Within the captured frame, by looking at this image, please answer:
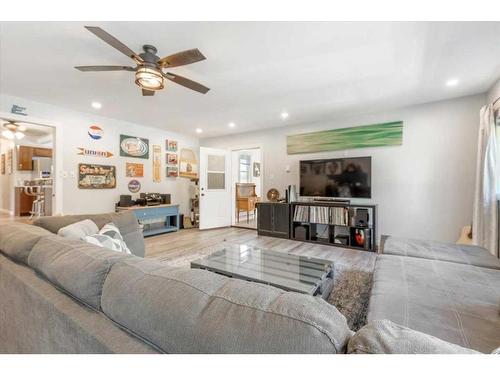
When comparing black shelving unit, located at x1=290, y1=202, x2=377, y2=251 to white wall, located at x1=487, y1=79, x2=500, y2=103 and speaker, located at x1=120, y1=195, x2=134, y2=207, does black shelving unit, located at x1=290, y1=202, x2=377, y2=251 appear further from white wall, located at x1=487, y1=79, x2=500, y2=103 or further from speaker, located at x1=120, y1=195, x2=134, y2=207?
speaker, located at x1=120, y1=195, x2=134, y2=207

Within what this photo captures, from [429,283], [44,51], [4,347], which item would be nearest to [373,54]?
[429,283]

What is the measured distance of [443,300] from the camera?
1120 millimetres

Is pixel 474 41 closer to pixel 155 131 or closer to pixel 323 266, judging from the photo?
pixel 323 266

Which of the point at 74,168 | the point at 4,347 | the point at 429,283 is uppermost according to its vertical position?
the point at 74,168

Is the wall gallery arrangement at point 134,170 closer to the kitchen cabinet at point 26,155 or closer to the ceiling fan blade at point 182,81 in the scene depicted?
the ceiling fan blade at point 182,81

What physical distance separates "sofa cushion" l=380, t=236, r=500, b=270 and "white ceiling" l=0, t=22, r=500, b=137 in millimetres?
1776

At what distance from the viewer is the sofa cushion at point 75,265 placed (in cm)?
73

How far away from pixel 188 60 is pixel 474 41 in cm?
241

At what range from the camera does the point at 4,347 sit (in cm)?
111

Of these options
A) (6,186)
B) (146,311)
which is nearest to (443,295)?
(146,311)

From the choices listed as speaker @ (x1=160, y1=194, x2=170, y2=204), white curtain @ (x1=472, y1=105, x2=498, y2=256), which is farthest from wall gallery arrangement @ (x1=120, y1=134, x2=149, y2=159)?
white curtain @ (x1=472, y1=105, x2=498, y2=256)

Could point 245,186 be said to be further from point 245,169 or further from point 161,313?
point 161,313

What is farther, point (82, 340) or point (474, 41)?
point (474, 41)

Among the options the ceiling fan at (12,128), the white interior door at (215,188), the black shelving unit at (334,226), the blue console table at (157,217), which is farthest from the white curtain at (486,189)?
the ceiling fan at (12,128)
